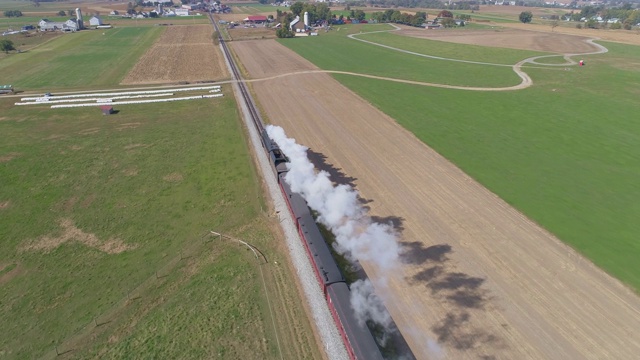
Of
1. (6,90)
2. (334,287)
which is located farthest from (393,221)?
(6,90)

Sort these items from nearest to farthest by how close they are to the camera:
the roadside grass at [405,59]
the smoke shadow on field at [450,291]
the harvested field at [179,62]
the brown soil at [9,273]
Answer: the smoke shadow on field at [450,291]
the brown soil at [9,273]
the roadside grass at [405,59]
the harvested field at [179,62]

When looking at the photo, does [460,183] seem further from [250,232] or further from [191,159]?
[191,159]

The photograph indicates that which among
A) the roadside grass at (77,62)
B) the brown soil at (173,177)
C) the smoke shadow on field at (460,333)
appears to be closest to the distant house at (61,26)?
the roadside grass at (77,62)

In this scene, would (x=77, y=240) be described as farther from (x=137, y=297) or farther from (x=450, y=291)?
(x=450, y=291)

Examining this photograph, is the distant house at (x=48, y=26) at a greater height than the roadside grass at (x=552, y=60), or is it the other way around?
the distant house at (x=48, y=26)

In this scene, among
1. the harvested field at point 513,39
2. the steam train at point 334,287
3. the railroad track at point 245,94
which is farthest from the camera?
the harvested field at point 513,39

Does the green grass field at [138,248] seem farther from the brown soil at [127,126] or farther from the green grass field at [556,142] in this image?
the green grass field at [556,142]

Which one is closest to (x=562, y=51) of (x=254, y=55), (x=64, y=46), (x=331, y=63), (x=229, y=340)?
(x=331, y=63)
